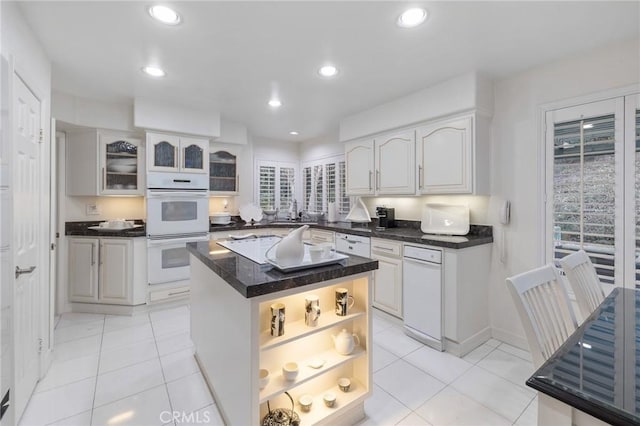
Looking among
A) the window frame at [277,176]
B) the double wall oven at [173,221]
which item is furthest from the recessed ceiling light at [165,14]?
the window frame at [277,176]

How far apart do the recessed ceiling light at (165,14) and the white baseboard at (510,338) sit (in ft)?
11.8

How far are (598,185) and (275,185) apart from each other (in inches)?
162

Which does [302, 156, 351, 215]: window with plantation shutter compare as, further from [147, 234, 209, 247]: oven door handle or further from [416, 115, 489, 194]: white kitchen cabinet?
[147, 234, 209, 247]: oven door handle

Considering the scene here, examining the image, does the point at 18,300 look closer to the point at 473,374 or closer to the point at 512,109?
the point at 473,374

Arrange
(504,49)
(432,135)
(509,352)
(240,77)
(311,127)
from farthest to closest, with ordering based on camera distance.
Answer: (311,127), (432,135), (240,77), (509,352), (504,49)

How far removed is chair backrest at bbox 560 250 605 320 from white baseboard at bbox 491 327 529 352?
1.08 metres

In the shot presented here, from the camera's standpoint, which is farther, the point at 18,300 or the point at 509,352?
the point at 509,352

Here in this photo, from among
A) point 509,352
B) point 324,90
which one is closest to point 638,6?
point 324,90

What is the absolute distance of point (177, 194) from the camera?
345 centimetres

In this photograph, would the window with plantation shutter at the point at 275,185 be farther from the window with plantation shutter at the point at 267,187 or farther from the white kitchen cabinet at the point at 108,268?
the white kitchen cabinet at the point at 108,268

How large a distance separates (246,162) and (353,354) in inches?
142

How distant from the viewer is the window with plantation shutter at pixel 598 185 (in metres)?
2.01

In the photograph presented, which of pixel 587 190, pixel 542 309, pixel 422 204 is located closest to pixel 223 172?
pixel 422 204

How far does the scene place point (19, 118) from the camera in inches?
65.2
